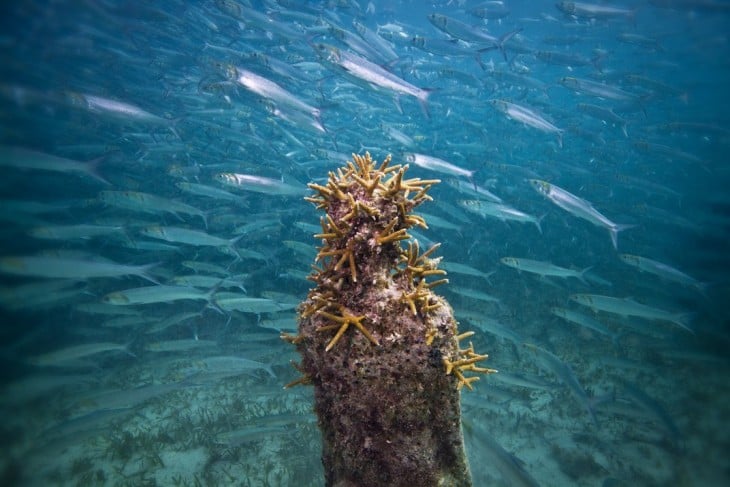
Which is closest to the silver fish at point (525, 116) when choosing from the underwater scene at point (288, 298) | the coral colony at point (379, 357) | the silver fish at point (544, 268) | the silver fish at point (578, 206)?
the underwater scene at point (288, 298)

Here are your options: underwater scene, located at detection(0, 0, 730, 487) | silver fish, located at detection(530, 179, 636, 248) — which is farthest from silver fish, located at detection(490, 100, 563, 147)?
silver fish, located at detection(530, 179, 636, 248)

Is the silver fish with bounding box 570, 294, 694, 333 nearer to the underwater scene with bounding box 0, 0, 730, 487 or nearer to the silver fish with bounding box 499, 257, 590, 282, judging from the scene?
the underwater scene with bounding box 0, 0, 730, 487

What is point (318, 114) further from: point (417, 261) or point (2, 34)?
point (2, 34)

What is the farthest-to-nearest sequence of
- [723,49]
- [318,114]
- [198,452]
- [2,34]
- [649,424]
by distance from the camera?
[723,49], [2,34], [318,114], [649,424], [198,452]

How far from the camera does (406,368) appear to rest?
5.94 ft

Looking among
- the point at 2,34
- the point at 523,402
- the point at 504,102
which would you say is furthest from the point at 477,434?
the point at 2,34

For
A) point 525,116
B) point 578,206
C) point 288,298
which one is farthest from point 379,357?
point 525,116

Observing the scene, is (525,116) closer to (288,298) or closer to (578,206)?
(578,206)

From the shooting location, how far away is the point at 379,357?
180cm

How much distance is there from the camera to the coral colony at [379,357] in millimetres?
1816

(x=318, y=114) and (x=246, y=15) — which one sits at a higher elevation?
(x=246, y=15)

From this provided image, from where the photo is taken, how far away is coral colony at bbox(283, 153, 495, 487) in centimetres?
182

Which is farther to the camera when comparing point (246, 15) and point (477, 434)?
point (246, 15)

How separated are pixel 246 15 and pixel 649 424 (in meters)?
15.9
